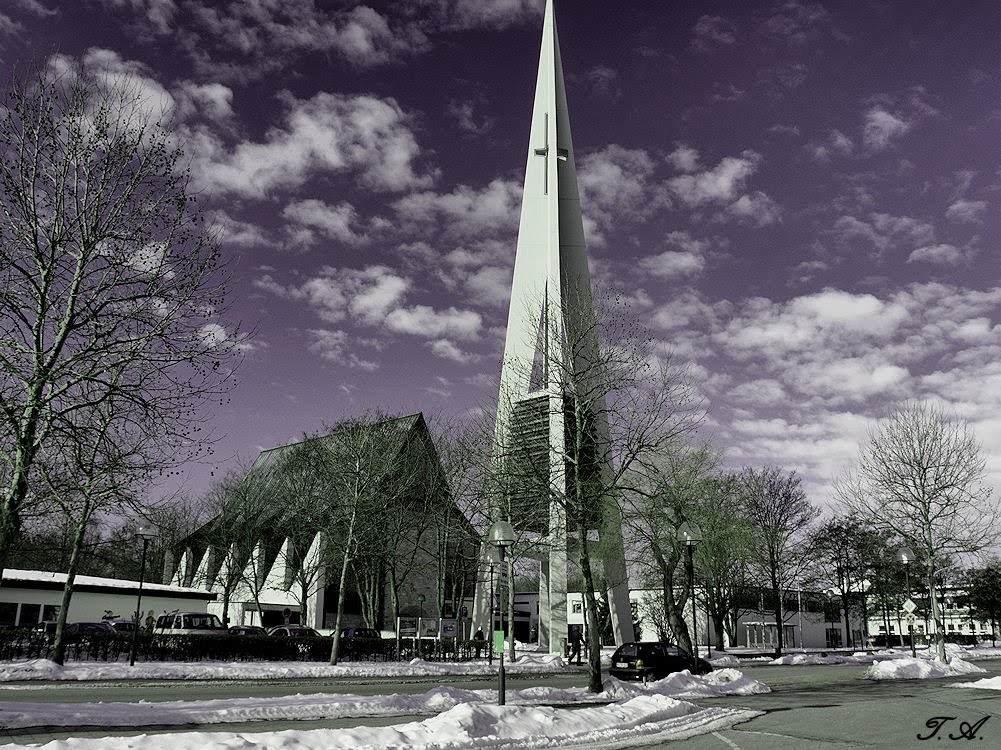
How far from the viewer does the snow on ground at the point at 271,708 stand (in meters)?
11.9

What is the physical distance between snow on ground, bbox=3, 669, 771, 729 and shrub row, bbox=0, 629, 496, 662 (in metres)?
14.4

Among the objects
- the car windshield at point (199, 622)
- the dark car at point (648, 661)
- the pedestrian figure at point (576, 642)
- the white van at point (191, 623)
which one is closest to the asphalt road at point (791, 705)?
the dark car at point (648, 661)

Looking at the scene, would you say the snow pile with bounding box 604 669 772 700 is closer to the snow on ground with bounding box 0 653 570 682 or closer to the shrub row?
the snow on ground with bounding box 0 653 570 682

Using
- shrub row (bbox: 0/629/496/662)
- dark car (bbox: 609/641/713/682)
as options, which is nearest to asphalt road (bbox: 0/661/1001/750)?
dark car (bbox: 609/641/713/682)

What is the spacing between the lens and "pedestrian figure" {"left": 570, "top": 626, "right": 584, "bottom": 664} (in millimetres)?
39844

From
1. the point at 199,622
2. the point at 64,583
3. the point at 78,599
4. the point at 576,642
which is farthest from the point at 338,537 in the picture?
the point at 78,599

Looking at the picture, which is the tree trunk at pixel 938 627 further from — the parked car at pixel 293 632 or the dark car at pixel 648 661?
the parked car at pixel 293 632

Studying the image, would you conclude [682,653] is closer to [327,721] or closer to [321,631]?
[327,721]

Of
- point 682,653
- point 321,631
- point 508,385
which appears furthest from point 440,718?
point 321,631

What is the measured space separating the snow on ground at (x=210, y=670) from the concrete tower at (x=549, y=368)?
6.16 meters

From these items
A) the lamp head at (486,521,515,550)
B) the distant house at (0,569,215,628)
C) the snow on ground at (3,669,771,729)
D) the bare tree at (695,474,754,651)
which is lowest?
the snow on ground at (3,669,771,729)

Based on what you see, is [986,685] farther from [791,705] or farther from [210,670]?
[210,670]

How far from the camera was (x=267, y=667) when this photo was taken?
2742 cm
